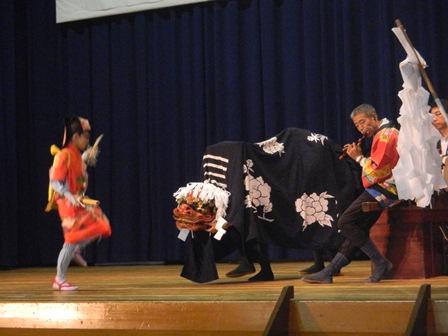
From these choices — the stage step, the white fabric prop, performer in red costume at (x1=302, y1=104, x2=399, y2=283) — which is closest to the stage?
the stage step

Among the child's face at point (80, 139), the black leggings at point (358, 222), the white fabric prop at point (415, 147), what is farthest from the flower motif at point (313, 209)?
the child's face at point (80, 139)

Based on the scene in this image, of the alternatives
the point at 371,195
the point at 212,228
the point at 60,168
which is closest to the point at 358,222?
the point at 371,195

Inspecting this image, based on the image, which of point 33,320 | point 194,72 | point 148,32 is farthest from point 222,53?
point 33,320

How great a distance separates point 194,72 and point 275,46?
878mm

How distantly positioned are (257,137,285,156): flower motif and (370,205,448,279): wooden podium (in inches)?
32.6

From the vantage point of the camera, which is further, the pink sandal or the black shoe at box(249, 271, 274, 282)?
the black shoe at box(249, 271, 274, 282)

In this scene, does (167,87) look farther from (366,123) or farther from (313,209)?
(366,123)

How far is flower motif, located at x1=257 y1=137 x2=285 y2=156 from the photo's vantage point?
5072 mm

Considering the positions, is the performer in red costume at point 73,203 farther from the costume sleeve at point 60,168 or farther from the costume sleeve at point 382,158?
the costume sleeve at point 382,158

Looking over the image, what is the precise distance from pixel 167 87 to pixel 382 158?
3889 mm

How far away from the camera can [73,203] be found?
183 inches

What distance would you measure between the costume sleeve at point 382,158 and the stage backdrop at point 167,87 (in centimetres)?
252

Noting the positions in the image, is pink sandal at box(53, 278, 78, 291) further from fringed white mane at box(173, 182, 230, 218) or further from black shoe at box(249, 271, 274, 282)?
black shoe at box(249, 271, 274, 282)

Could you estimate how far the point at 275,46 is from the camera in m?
7.44
